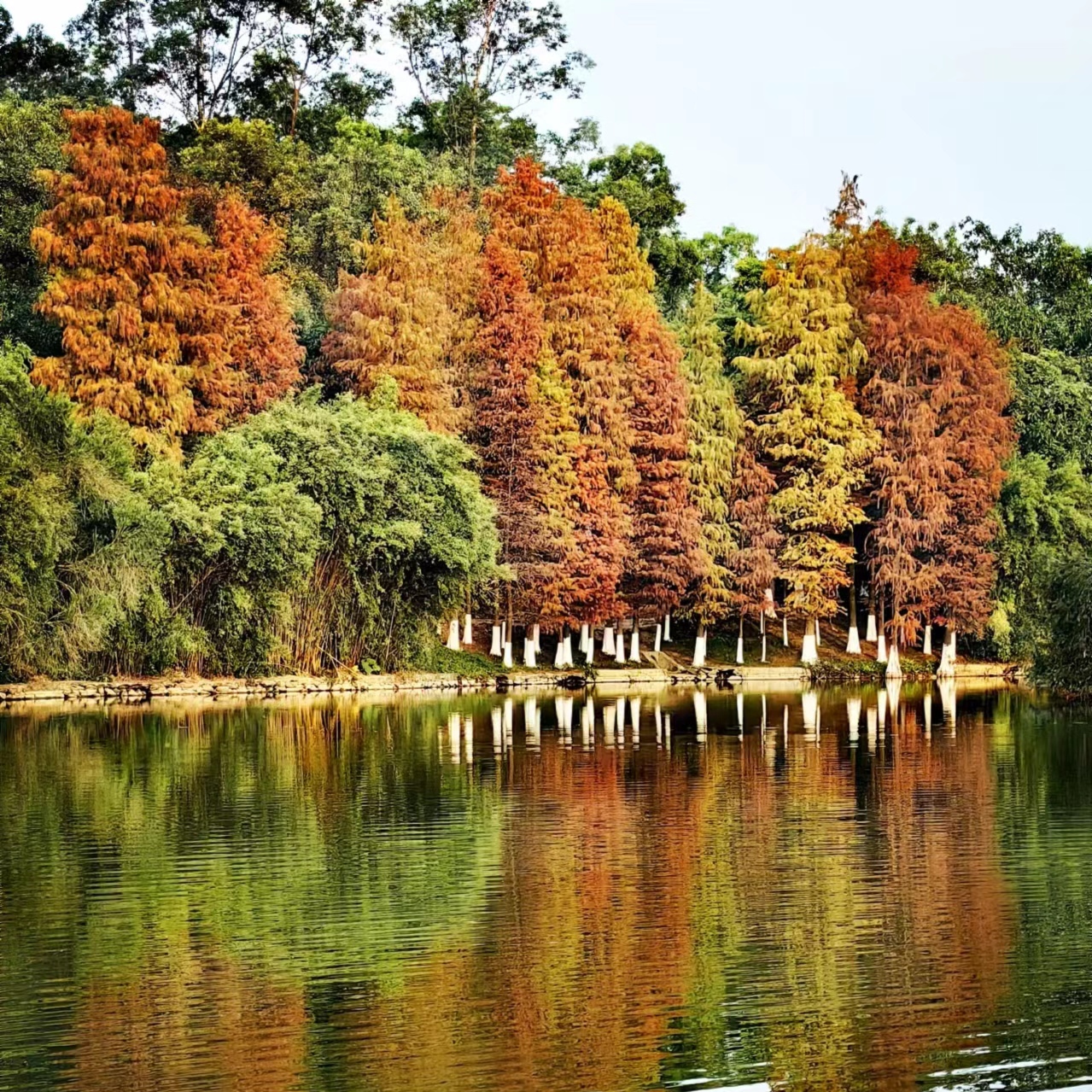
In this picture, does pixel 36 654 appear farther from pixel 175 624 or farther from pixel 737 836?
pixel 737 836

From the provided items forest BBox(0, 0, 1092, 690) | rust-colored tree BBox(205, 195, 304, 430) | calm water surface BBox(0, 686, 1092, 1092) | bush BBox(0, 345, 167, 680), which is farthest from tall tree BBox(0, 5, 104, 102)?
calm water surface BBox(0, 686, 1092, 1092)

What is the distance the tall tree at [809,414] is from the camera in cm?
5978

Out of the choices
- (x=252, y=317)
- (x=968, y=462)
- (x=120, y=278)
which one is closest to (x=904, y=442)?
(x=968, y=462)

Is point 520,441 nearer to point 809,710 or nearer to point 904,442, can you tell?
point 904,442

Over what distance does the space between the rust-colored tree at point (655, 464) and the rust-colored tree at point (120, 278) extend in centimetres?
1440

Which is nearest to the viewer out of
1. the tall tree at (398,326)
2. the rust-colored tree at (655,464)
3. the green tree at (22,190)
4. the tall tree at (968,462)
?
the tall tree at (398,326)

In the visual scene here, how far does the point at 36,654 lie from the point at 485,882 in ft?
88.3

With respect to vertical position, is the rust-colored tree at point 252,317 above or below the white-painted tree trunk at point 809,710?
above

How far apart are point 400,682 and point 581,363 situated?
38.7 feet

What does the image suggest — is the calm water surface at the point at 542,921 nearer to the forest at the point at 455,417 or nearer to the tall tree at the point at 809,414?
the forest at the point at 455,417

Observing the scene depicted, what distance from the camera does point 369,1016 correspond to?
1228cm

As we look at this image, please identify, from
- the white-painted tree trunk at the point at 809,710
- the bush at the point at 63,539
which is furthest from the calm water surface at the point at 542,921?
the bush at the point at 63,539

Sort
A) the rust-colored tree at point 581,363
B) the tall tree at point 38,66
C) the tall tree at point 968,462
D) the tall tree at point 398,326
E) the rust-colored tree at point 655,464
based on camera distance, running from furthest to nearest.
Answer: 1. the tall tree at point 38,66
2. the tall tree at point 968,462
3. the rust-colored tree at point 655,464
4. the rust-colored tree at point 581,363
5. the tall tree at point 398,326

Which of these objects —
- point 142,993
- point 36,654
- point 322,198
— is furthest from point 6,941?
point 322,198
